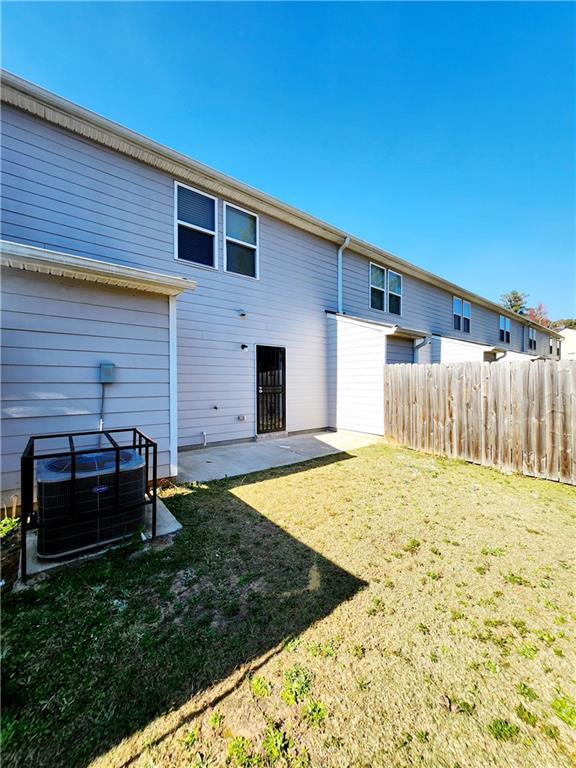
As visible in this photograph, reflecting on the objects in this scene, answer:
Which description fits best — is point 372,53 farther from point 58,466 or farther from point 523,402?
point 58,466

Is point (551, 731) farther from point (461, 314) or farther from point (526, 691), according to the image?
point (461, 314)

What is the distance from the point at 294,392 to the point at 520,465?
4.77 meters

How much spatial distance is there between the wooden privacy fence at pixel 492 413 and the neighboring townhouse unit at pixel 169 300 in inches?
35.3

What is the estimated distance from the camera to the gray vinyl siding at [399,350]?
7859 mm

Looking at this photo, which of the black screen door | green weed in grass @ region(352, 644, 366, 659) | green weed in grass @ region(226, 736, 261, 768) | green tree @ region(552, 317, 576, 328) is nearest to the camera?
green weed in grass @ region(226, 736, 261, 768)

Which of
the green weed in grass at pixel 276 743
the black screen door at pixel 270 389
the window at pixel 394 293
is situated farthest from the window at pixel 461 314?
the green weed in grass at pixel 276 743

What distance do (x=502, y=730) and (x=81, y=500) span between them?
301 cm

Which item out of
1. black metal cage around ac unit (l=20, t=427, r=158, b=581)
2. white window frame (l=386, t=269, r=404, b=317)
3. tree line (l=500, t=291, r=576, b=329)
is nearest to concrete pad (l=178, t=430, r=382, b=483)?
black metal cage around ac unit (l=20, t=427, r=158, b=581)

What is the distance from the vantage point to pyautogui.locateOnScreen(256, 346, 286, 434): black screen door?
7.24 metres

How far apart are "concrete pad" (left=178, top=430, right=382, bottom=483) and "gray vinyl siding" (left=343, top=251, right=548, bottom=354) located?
3.98m

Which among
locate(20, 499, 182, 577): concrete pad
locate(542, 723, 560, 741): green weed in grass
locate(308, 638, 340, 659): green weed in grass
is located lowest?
locate(542, 723, 560, 741): green weed in grass

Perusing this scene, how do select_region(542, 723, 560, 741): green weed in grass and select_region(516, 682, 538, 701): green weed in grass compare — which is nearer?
select_region(542, 723, 560, 741): green weed in grass

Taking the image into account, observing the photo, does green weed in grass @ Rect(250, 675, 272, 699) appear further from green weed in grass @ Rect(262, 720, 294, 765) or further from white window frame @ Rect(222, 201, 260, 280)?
white window frame @ Rect(222, 201, 260, 280)

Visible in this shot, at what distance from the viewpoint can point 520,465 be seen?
511 cm
